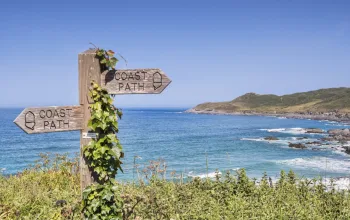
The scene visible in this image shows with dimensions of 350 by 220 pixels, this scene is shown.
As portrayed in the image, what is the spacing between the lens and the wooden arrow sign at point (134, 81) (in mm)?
4254

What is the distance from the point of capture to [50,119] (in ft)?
13.4

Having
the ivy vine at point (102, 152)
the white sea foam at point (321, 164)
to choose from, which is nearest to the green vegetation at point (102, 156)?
the ivy vine at point (102, 152)

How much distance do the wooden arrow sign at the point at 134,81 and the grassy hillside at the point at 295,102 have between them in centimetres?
11379

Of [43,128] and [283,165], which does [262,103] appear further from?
[43,128]

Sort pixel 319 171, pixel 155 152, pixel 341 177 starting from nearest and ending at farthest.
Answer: pixel 341 177 < pixel 319 171 < pixel 155 152

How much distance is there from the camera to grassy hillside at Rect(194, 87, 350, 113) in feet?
392

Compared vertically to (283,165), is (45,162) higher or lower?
higher

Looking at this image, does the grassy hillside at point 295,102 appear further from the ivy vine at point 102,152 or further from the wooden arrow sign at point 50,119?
the wooden arrow sign at point 50,119

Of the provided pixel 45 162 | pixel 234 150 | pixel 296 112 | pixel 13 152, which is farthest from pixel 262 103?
pixel 45 162

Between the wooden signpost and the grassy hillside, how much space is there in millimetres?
113856

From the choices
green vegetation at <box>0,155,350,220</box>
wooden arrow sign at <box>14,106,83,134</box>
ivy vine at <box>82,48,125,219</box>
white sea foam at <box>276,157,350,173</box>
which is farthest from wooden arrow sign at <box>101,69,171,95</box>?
white sea foam at <box>276,157,350,173</box>

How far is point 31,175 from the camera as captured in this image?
372 inches

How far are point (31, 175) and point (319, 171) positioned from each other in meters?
22.5

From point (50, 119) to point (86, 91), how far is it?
57 centimetres
